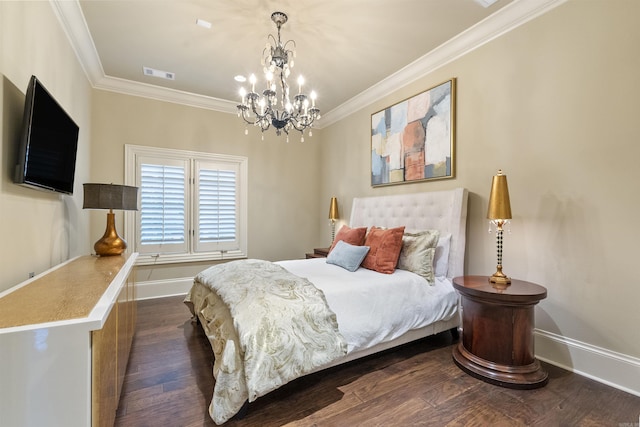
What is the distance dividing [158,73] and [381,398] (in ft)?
13.9

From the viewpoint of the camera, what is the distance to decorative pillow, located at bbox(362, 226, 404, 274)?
2736mm

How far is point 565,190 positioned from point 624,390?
1.43 m

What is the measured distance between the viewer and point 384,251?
9.24ft

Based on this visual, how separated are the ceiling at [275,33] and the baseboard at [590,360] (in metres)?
2.73

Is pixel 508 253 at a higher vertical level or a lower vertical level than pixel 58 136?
lower

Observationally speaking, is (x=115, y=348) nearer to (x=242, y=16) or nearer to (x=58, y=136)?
(x=58, y=136)

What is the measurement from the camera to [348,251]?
2988 mm

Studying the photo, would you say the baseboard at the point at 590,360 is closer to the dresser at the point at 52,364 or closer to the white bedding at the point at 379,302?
the white bedding at the point at 379,302

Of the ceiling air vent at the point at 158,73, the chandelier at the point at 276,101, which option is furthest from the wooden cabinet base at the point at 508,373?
the ceiling air vent at the point at 158,73

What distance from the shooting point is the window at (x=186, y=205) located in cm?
398

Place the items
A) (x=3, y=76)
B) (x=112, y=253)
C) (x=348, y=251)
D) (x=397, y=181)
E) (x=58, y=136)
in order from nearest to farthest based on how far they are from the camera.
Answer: (x=3, y=76), (x=58, y=136), (x=112, y=253), (x=348, y=251), (x=397, y=181)

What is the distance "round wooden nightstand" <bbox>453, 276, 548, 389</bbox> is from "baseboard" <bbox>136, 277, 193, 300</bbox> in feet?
12.3

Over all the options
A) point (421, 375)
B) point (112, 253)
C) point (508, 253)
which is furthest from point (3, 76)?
point (508, 253)

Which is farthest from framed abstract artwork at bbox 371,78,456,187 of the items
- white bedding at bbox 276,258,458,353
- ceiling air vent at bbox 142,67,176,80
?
ceiling air vent at bbox 142,67,176,80
